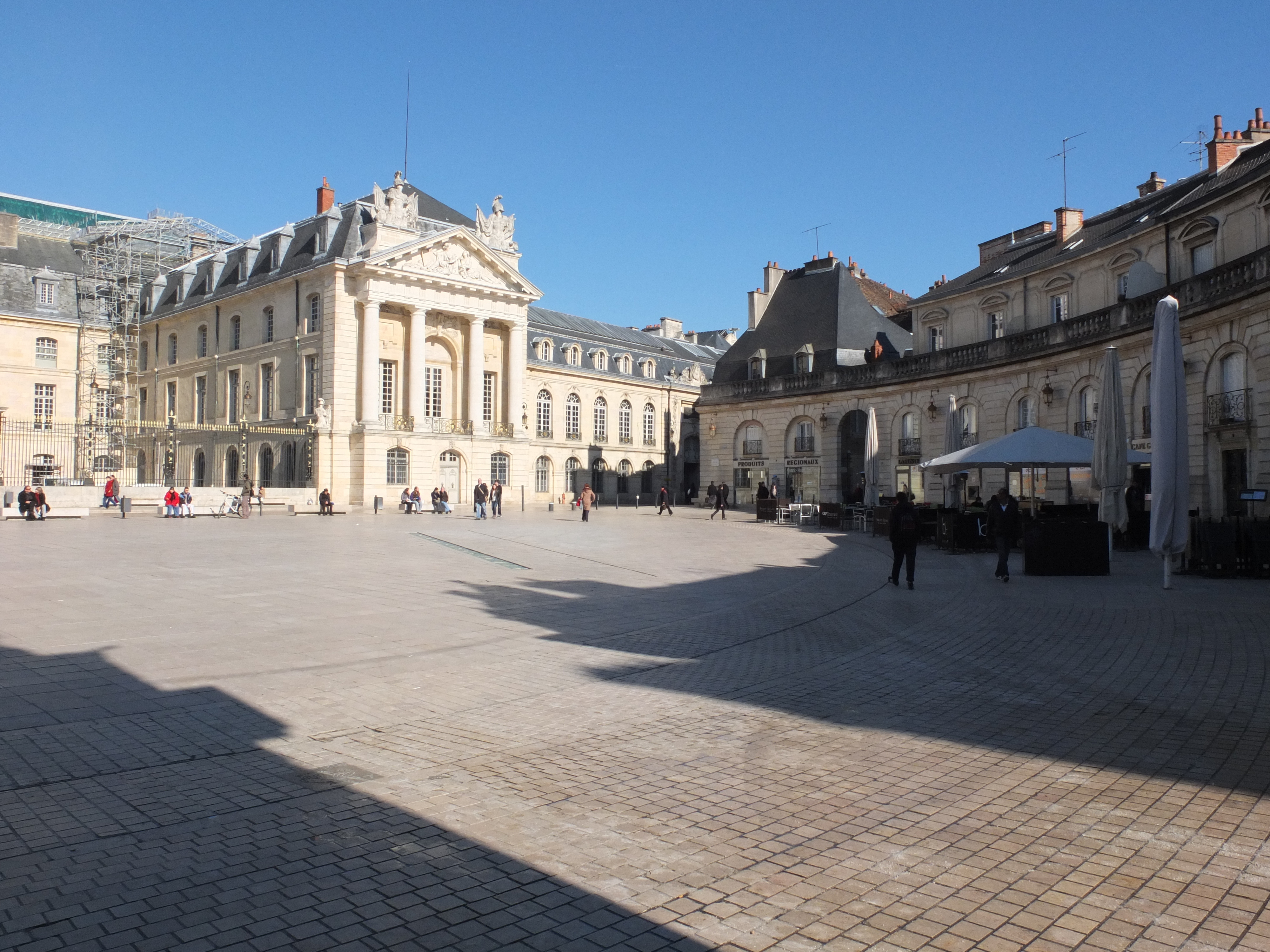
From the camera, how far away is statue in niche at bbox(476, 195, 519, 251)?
1946 inches

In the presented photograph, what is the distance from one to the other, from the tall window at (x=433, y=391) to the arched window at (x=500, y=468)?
3.69 meters

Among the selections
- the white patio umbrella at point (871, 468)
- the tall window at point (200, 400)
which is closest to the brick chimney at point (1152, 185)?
the white patio umbrella at point (871, 468)

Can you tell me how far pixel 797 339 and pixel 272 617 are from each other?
122 feet

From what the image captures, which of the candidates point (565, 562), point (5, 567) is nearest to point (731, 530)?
point (565, 562)

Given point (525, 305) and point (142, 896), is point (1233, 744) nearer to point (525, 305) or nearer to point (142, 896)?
point (142, 896)

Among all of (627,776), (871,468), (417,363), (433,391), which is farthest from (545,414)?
(627,776)

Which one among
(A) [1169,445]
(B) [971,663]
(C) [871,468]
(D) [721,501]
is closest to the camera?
(B) [971,663]

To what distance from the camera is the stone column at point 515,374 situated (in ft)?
162

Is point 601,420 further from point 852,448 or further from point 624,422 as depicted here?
point 852,448

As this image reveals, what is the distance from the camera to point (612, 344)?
199ft

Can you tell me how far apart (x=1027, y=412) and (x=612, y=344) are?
33.7m

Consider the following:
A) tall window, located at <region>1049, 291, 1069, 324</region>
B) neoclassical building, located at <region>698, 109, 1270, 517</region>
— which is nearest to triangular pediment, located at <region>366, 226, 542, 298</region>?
neoclassical building, located at <region>698, 109, 1270, 517</region>

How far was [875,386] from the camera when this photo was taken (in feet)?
126

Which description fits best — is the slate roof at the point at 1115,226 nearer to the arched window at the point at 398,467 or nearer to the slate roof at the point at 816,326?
the slate roof at the point at 816,326
